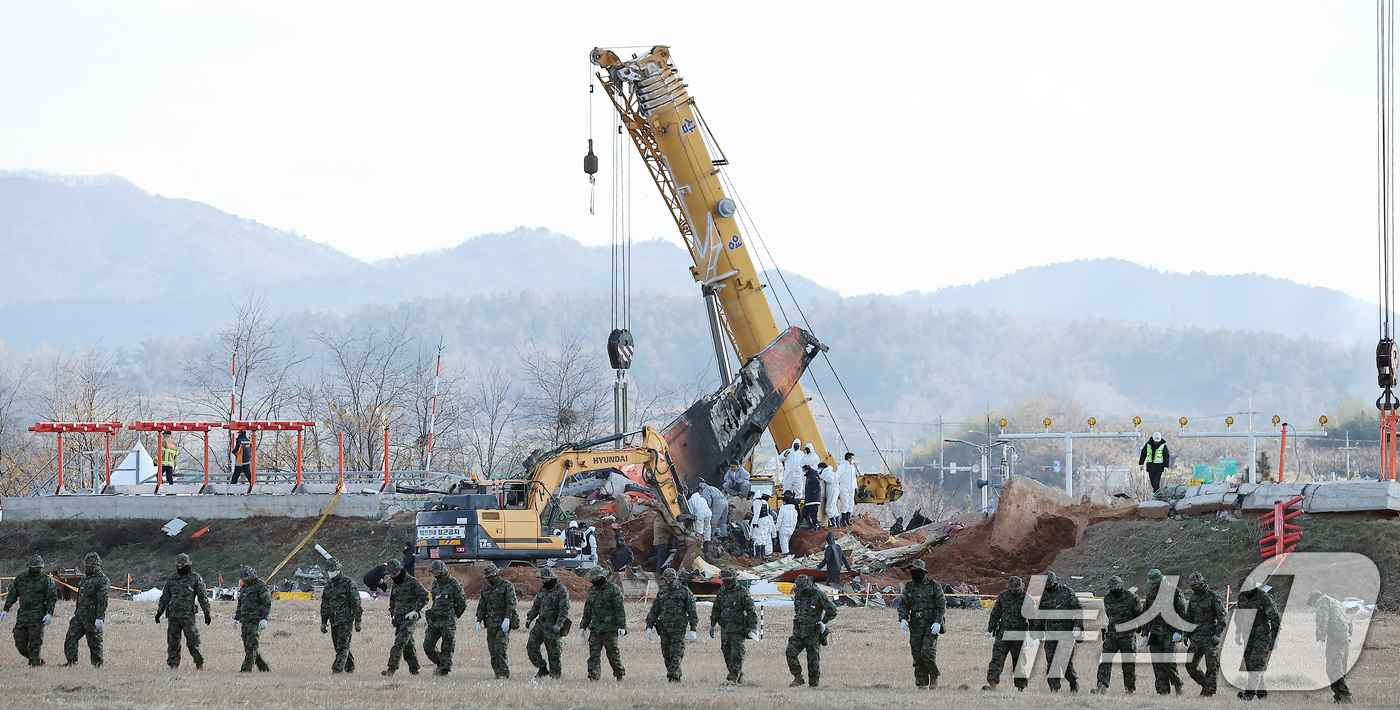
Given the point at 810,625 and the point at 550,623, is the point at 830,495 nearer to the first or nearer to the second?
the point at 810,625

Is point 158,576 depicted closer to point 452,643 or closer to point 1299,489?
point 452,643

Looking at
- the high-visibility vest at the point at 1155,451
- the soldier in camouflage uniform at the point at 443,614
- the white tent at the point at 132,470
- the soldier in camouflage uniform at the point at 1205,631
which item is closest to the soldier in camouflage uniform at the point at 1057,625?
the soldier in camouflage uniform at the point at 1205,631

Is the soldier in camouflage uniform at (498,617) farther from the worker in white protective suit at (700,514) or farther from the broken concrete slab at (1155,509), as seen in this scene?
the broken concrete slab at (1155,509)

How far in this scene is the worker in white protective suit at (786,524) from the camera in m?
28.5

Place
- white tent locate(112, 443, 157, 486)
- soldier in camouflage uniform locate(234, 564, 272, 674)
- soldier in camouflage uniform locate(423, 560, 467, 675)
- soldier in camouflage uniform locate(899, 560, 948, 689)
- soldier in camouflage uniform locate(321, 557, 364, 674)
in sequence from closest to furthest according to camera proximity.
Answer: soldier in camouflage uniform locate(899, 560, 948, 689)
soldier in camouflage uniform locate(423, 560, 467, 675)
soldier in camouflage uniform locate(234, 564, 272, 674)
soldier in camouflage uniform locate(321, 557, 364, 674)
white tent locate(112, 443, 157, 486)

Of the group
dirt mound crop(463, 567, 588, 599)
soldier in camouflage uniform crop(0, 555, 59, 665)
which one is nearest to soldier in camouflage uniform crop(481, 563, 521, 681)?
soldier in camouflage uniform crop(0, 555, 59, 665)

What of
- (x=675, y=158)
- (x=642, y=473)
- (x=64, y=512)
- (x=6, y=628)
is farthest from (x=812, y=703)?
(x=64, y=512)

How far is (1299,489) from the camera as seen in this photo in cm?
2625

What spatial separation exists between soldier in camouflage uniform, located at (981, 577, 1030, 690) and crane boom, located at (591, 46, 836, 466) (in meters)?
16.4

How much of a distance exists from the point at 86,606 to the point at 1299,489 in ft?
68.3

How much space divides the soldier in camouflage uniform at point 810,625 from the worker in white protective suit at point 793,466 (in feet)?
50.9

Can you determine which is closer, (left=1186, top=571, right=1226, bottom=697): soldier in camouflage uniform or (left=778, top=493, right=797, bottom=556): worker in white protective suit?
(left=1186, top=571, right=1226, bottom=697): soldier in camouflage uniform

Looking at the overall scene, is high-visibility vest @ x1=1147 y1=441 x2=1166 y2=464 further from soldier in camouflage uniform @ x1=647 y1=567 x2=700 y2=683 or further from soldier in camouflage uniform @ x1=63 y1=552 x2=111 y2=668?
soldier in camouflage uniform @ x1=63 y1=552 x2=111 y2=668

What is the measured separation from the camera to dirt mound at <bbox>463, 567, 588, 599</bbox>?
24.5m
